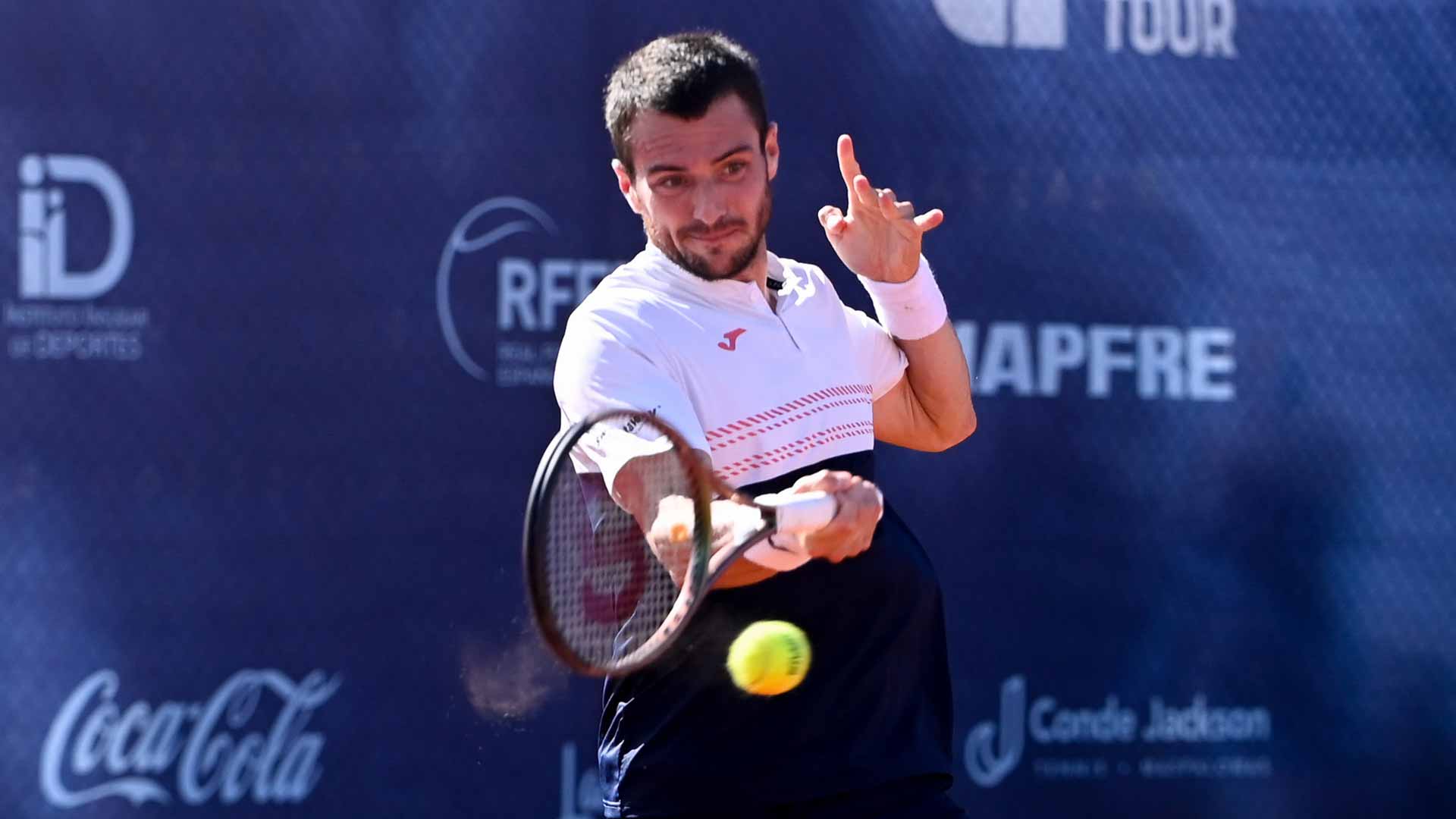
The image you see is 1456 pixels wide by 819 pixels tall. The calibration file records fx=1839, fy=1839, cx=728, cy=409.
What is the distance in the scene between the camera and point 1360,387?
5.16 m

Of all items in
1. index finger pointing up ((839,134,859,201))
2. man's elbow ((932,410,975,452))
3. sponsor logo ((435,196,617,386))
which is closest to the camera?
index finger pointing up ((839,134,859,201))

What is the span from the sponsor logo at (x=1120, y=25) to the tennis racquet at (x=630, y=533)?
280 cm

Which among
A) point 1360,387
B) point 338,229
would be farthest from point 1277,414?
point 338,229

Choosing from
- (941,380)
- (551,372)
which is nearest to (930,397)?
(941,380)

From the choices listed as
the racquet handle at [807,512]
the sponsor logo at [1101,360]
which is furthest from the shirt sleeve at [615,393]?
the sponsor logo at [1101,360]

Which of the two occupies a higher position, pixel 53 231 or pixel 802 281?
pixel 53 231

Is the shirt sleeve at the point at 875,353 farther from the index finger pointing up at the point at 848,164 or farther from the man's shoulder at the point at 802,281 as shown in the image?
the index finger pointing up at the point at 848,164

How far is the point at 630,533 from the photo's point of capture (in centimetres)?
250

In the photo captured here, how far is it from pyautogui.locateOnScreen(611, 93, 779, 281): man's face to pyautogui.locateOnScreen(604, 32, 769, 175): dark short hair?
0.6 inches

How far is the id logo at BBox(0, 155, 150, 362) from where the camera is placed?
4.42 metres

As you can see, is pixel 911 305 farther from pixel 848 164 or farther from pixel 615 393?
pixel 615 393

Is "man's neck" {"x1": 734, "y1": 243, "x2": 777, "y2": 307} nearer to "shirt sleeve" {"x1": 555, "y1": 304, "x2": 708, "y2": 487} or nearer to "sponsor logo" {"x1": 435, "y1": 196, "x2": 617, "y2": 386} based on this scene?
"shirt sleeve" {"x1": 555, "y1": 304, "x2": 708, "y2": 487}

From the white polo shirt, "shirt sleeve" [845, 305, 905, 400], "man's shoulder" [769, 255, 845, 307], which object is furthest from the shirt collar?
"shirt sleeve" [845, 305, 905, 400]

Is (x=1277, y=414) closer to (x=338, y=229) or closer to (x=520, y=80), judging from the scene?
(x=520, y=80)
